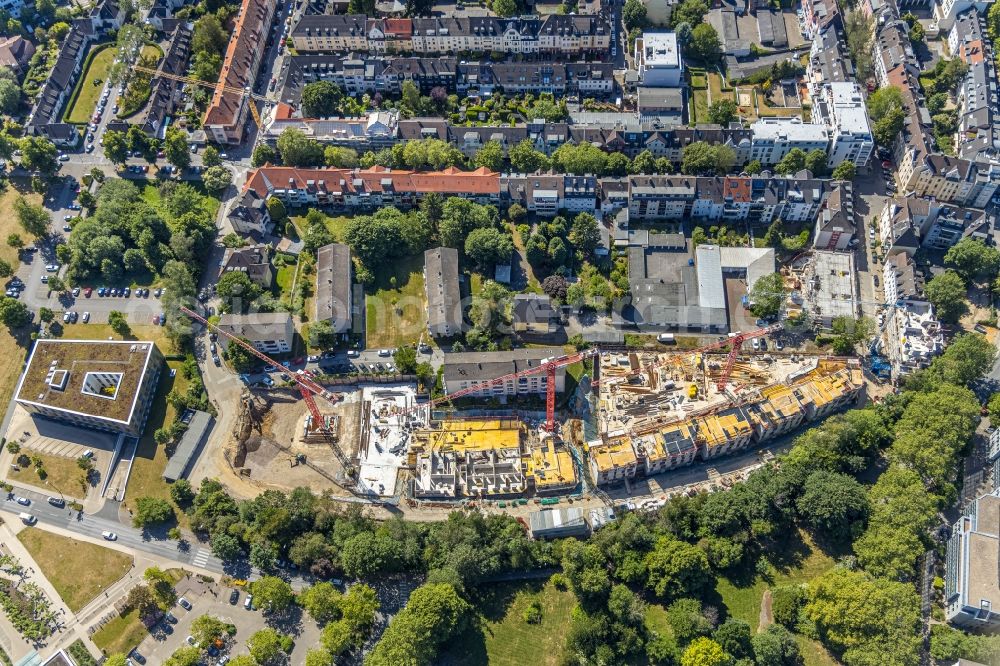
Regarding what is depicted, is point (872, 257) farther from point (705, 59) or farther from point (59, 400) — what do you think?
point (59, 400)

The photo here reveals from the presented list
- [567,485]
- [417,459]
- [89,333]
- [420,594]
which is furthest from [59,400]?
[567,485]

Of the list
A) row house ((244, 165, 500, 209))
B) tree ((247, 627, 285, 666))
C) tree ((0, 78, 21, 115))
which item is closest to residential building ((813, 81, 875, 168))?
row house ((244, 165, 500, 209))

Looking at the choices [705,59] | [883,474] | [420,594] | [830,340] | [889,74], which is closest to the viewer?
[420,594]

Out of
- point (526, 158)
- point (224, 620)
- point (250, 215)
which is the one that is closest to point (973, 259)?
point (526, 158)

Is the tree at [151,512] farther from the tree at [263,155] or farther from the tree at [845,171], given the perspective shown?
the tree at [845,171]

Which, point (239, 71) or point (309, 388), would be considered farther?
point (239, 71)

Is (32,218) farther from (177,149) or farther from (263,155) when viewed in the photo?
(263,155)

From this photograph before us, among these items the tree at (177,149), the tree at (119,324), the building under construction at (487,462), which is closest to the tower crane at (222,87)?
the tree at (177,149)
